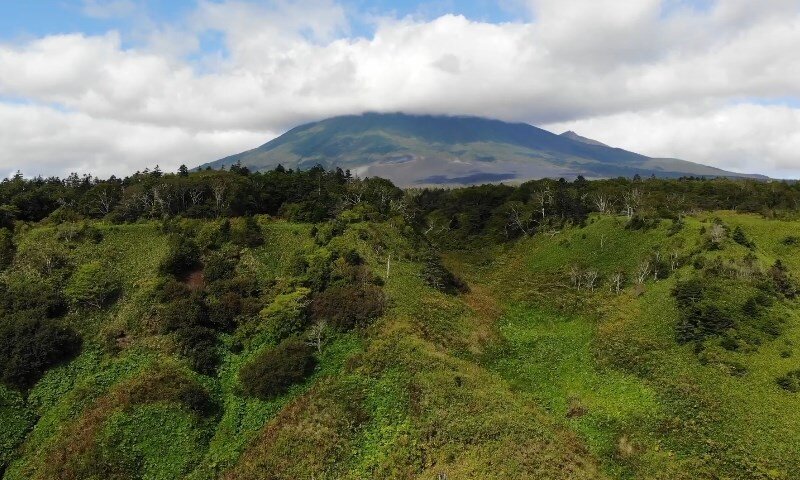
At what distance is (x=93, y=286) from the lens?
137 feet

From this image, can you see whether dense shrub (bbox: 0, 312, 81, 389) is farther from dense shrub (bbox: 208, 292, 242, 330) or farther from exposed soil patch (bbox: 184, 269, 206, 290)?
dense shrub (bbox: 208, 292, 242, 330)

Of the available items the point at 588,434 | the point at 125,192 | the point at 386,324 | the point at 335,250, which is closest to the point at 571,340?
the point at 588,434

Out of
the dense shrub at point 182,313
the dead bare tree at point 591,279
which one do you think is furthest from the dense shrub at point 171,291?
the dead bare tree at point 591,279

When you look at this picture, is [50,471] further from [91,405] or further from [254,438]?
[254,438]

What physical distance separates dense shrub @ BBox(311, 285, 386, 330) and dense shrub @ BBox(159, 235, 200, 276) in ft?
42.9

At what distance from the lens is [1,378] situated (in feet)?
111

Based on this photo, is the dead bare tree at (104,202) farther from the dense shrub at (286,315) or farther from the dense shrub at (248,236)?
the dense shrub at (286,315)

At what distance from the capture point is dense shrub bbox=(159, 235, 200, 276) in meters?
44.6

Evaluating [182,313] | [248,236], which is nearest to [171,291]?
[182,313]

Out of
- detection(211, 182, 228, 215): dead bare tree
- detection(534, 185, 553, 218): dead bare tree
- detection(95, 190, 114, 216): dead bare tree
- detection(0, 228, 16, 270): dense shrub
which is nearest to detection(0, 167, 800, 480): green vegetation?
detection(0, 228, 16, 270): dense shrub

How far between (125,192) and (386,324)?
138 ft

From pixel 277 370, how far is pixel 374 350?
6762 mm

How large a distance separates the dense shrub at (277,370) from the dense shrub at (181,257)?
1392 cm

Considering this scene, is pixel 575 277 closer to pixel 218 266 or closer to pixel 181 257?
pixel 218 266
